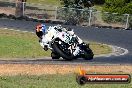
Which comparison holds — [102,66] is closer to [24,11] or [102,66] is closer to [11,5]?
[24,11]

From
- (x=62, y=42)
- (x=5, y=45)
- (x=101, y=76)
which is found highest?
(x=101, y=76)

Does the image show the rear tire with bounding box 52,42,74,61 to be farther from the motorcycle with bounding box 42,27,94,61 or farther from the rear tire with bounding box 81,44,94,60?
the rear tire with bounding box 81,44,94,60

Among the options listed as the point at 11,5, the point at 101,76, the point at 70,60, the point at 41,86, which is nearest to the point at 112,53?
the point at 70,60

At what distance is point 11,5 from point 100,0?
1618 cm

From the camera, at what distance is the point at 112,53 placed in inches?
978

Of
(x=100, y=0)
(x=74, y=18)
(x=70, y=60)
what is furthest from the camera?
(x=100, y=0)

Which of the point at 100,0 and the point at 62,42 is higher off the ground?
the point at 62,42

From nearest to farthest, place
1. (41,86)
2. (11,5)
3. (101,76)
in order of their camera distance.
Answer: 1. (101,76)
2. (41,86)
3. (11,5)

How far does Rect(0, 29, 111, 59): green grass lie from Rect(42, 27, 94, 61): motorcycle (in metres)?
2.40

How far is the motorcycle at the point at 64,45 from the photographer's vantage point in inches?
743

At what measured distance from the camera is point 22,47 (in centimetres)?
2469

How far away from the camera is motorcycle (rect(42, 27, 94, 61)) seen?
1888 centimetres

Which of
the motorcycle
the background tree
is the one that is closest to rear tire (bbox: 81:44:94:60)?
the motorcycle

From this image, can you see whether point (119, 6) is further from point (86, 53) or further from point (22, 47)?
point (86, 53)
